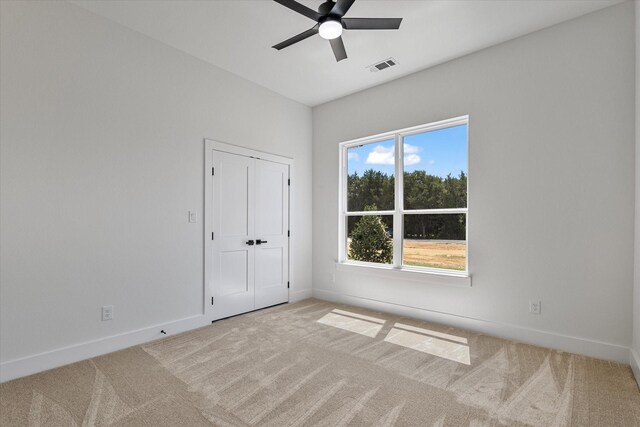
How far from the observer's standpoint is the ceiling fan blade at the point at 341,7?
2.33 meters

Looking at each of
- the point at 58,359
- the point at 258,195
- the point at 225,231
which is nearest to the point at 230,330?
the point at 225,231

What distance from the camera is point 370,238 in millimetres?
4617

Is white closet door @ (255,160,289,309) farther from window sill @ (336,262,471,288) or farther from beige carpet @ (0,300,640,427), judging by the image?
beige carpet @ (0,300,640,427)

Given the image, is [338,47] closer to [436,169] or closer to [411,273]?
[436,169]

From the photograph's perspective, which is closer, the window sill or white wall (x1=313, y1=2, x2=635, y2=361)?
white wall (x1=313, y1=2, x2=635, y2=361)

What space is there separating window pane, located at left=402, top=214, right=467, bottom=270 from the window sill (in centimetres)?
11

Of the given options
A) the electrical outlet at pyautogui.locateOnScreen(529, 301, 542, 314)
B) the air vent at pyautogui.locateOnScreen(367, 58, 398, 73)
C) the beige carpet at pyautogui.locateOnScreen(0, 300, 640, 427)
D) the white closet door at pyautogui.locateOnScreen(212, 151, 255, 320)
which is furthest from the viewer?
the white closet door at pyautogui.locateOnScreen(212, 151, 255, 320)

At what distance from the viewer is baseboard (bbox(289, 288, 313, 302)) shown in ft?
15.9

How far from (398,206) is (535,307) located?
1.85 m

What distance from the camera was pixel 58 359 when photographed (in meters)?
2.70

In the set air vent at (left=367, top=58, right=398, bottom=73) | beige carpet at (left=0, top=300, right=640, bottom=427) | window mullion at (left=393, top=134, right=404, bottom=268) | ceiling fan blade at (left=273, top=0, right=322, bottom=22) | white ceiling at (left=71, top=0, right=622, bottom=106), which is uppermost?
white ceiling at (left=71, top=0, right=622, bottom=106)

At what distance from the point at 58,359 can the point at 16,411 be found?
2.17ft

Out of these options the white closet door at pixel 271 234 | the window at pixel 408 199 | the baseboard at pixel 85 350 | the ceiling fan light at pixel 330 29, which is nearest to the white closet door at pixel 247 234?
the white closet door at pixel 271 234

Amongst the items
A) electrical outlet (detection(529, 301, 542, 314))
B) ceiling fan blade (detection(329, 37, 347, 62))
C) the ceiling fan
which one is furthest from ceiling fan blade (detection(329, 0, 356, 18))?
electrical outlet (detection(529, 301, 542, 314))
